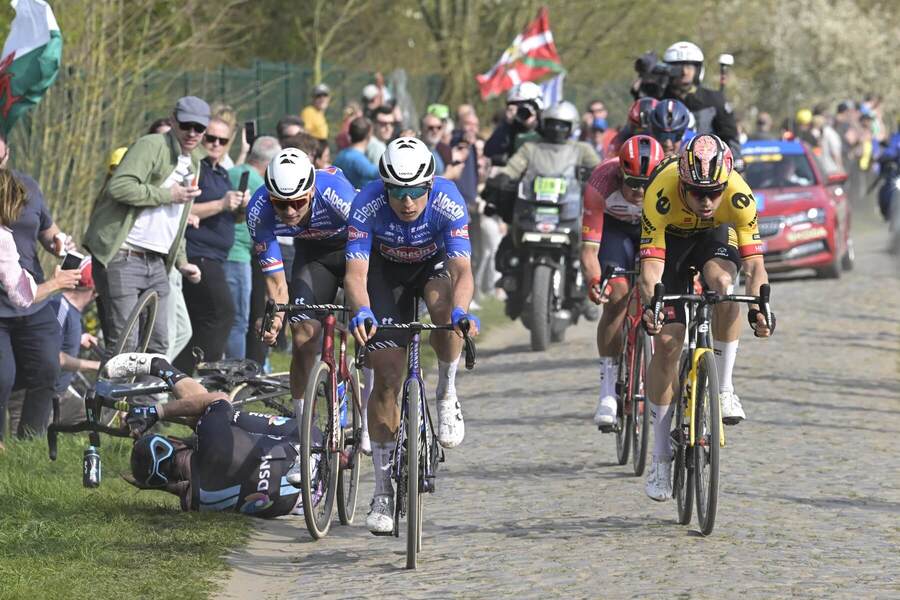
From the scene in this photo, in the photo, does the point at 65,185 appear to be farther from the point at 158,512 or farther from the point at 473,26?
the point at 473,26

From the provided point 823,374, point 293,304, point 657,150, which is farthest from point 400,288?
point 823,374

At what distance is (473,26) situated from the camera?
35.9 meters

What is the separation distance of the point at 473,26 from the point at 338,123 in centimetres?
906

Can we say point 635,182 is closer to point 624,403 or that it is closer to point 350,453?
point 624,403

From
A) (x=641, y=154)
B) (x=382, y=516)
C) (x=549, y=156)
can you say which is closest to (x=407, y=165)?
(x=382, y=516)

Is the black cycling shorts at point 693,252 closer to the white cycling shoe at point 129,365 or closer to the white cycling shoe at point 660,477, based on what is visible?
the white cycling shoe at point 660,477

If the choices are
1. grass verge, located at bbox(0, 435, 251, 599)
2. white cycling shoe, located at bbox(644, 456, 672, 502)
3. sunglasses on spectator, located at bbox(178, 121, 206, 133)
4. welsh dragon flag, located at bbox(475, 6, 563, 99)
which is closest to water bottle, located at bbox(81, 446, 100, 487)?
grass verge, located at bbox(0, 435, 251, 599)

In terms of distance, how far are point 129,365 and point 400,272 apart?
1.81 metres

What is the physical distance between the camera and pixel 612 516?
9.76 meters

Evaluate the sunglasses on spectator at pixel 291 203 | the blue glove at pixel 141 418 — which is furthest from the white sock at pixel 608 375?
the blue glove at pixel 141 418

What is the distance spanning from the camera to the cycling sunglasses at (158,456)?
31.6 ft

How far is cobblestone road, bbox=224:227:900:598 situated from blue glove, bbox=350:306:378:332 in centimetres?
109

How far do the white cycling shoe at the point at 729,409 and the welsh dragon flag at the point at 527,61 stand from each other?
16.1m

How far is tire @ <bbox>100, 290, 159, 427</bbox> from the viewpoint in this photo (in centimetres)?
1152
